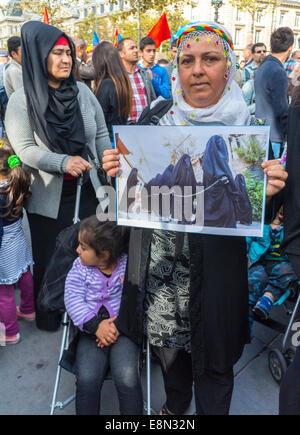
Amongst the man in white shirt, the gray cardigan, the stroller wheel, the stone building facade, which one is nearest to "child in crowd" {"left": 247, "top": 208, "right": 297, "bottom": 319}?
the stroller wheel

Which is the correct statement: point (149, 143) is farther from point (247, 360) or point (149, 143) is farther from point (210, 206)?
point (247, 360)

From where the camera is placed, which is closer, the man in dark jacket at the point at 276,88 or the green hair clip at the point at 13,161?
the green hair clip at the point at 13,161

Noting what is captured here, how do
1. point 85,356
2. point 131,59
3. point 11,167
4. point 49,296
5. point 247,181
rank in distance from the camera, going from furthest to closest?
point 131,59
point 11,167
point 49,296
point 85,356
point 247,181

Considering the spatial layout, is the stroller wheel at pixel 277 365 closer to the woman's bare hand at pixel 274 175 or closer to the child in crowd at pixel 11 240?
the woman's bare hand at pixel 274 175

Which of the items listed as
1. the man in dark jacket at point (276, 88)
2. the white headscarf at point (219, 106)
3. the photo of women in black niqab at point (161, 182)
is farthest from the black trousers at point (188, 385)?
the man in dark jacket at point (276, 88)

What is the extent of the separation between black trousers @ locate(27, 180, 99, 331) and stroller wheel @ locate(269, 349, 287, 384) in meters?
1.61

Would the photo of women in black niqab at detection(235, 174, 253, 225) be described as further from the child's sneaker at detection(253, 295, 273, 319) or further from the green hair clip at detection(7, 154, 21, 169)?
the green hair clip at detection(7, 154, 21, 169)

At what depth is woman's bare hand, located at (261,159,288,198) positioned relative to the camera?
130 cm

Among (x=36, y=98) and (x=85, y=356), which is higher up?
(x=36, y=98)

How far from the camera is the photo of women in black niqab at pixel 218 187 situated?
134 cm

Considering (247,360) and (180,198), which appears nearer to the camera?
(180,198)

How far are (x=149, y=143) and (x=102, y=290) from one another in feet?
3.09

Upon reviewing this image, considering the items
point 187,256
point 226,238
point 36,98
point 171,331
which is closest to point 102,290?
point 171,331

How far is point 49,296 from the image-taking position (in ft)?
7.06
